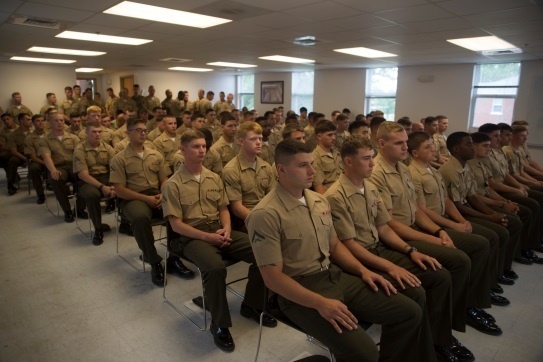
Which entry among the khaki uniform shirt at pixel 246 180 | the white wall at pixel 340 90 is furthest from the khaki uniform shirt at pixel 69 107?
the khaki uniform shirt at pixel 246 180

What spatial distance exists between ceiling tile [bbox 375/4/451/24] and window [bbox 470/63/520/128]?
18.7 ft

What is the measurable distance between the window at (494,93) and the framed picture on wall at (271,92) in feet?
22.4

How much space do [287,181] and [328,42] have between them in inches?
194

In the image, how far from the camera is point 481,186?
3650 millimetres

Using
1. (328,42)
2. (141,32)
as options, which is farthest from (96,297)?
(328,42)

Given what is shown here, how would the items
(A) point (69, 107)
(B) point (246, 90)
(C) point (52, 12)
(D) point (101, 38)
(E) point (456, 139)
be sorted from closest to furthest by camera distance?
(E) point (456, 139)
(C) point (52, 12)
(D) point (101, 38)
(A) point (69, 107)
(B) point (246, 90)

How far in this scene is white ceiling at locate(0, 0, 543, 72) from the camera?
367 cm

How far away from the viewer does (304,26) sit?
15.7 ft

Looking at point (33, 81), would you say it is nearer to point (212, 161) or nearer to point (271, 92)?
point (271, 92)

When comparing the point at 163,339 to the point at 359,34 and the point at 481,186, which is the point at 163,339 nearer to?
the point at 481,186

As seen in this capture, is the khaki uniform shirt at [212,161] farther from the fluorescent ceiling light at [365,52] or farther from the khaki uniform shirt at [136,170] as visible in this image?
the fluorescent ceiling light at [365,52]

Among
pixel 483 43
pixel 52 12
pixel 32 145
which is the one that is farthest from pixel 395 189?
pixel 32 145

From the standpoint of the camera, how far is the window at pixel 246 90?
593 inches

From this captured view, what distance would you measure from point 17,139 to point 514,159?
791 cm
